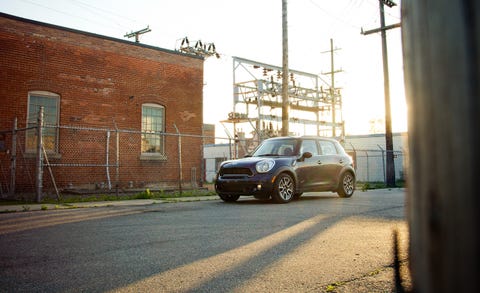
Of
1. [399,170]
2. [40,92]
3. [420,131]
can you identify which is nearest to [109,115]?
[40,92]

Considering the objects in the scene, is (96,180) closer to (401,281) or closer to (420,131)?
(401,281)

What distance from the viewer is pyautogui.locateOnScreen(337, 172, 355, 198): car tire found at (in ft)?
40.6

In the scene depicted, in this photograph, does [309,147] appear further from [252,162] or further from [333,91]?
[333,91]

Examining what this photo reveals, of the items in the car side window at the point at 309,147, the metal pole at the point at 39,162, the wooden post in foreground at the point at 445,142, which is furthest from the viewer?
the car side window at the point at 309,147

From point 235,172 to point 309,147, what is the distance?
239cm

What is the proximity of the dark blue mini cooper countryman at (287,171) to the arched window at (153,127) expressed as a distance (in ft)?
22.8

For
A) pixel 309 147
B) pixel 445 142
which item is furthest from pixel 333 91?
pixel 445 142

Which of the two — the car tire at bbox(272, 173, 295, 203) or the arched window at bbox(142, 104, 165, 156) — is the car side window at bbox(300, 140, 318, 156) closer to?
the car tire at bbox(272, 173, 295, 203)

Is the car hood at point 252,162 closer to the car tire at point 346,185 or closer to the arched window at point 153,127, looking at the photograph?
the car tire at point 346,185

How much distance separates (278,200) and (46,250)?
6.62 meters

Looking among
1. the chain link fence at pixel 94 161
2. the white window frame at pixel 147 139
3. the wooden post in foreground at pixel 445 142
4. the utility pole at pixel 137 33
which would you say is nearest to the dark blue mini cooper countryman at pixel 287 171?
the chain link fence at pixel 94 161

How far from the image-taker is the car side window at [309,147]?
1154 centimetres

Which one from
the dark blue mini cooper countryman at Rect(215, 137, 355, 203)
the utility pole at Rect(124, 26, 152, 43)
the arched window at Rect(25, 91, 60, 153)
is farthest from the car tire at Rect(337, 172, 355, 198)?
the utility pole at Rect(124, 26, 152, 43)

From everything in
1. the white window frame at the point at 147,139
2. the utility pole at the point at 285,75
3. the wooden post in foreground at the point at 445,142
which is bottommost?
the wooden post in foreground at the point at 445,142
